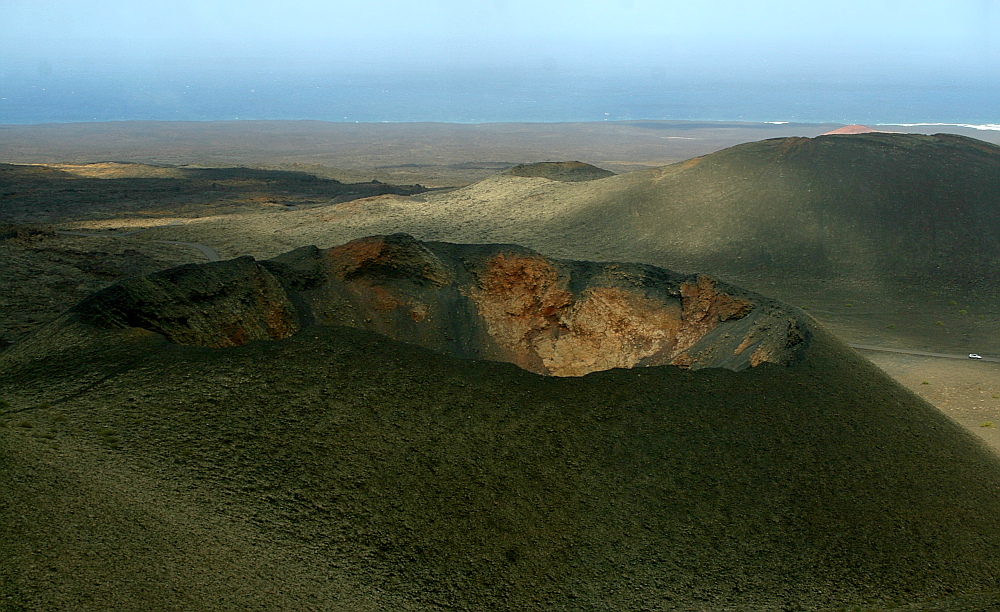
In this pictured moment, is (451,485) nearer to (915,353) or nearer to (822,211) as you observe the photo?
(915,353)

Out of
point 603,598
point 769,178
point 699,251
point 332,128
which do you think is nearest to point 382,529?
point 603,598

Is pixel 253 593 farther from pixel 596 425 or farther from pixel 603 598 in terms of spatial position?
pixel 596 425

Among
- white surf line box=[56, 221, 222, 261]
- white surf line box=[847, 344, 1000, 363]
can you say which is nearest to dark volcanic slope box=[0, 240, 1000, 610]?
white surf line box=[847, 344, 1000, 363]

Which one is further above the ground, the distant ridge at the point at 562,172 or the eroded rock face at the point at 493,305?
the distant ridge at the point at 562,172

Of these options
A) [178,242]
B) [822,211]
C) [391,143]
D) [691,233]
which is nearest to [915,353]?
[822,211]

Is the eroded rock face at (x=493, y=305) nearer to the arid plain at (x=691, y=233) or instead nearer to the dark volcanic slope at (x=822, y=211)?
the arid plain at (x=691, y=233)

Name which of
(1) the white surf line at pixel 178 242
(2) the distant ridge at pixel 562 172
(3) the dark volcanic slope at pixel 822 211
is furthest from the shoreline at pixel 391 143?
(1) the white surf line at pixel 178 242

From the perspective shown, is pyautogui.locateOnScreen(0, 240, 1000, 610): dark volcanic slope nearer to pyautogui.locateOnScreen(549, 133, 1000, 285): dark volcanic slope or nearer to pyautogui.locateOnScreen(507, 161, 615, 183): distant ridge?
pyautogui.locateOnScreen(549, 133, 1000, 285): dark volcanic slope
